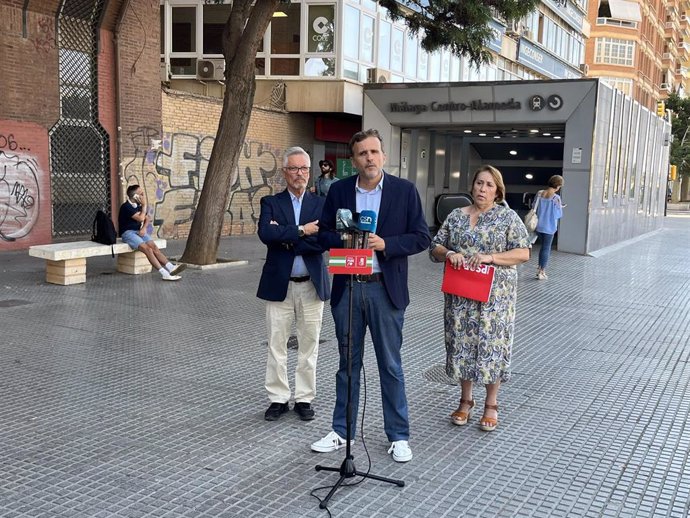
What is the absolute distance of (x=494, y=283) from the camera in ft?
15.8

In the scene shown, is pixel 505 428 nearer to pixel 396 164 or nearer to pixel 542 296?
pixel 542 296

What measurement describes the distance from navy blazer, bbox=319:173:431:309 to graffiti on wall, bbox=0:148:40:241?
10.7 meters

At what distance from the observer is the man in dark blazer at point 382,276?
416 cm

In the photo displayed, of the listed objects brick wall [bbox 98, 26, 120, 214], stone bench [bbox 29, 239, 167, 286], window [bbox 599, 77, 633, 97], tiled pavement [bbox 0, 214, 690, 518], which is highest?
window [bbox 599, 77, 633, 97]

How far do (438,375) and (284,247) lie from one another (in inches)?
86.9

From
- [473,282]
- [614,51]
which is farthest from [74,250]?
[614,51]

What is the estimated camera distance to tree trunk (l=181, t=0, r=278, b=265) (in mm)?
12180

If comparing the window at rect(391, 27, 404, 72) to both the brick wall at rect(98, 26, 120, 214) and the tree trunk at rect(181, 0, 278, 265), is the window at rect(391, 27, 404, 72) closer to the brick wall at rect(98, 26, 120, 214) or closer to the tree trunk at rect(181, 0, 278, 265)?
the brick wall at rect(98, 26, 120, 214)

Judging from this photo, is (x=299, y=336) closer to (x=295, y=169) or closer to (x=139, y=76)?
(x=295, y=169)

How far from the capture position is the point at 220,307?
9.08 m

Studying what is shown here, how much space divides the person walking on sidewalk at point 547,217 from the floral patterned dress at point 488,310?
25.4 ft

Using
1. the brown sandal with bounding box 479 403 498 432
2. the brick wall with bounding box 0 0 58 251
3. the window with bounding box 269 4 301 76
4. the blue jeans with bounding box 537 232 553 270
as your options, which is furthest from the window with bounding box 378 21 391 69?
the brown sandal with bounding box 479 403 498 432

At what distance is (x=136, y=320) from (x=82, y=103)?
7.92 meters

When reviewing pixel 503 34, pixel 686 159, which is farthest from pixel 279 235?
pixel 686 159
